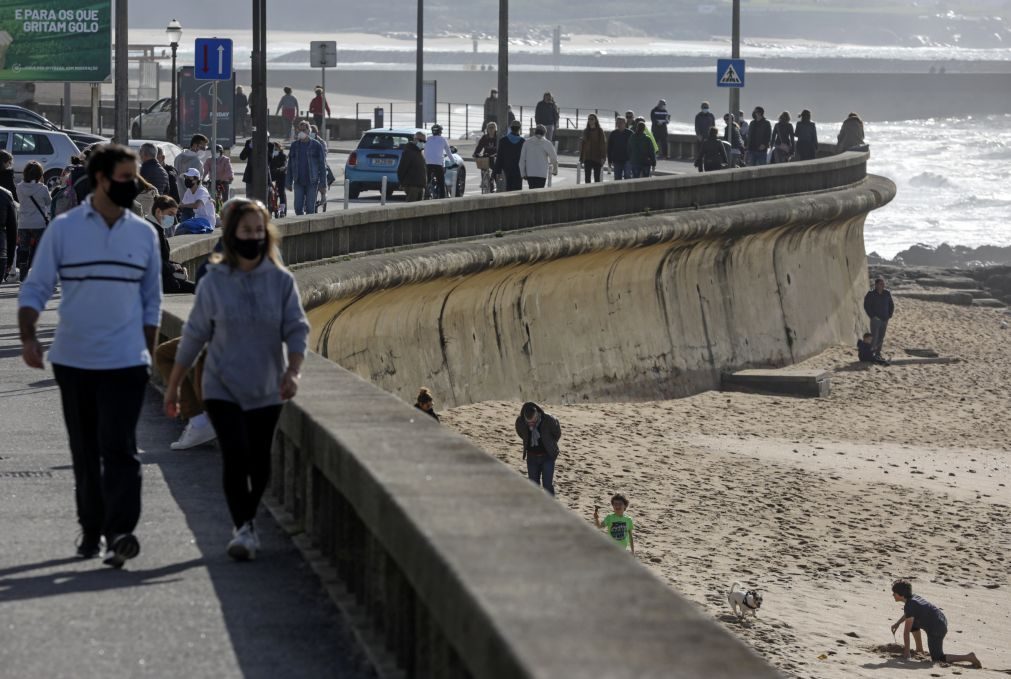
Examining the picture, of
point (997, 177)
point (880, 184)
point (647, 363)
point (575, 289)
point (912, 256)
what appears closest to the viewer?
point (575, 289)

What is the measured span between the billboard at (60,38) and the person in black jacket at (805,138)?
13418mm

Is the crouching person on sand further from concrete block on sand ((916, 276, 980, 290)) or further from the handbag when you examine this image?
concrete block on sand ((916, 276, 980, 290))

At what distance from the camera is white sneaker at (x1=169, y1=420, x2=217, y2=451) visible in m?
9.02

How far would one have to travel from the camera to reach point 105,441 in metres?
6.48

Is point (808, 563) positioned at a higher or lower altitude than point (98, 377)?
lower

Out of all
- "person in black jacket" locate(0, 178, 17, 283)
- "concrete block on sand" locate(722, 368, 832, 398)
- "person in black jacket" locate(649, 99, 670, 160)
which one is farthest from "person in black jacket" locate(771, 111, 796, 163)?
"person in black jacket" locate(0, 178, 17, 283)

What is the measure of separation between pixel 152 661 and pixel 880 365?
25388mm

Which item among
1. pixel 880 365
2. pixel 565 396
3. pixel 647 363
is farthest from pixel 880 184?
pixel 565 396

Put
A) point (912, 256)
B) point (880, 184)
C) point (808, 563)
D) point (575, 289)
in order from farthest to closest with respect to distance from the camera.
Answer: point (912, 256), point (880, 184), point (575, 289), point (808, 563)

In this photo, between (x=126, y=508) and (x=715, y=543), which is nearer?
(x=126, y=508)

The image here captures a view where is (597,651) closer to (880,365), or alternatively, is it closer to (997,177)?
(880,365)

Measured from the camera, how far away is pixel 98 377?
638cm

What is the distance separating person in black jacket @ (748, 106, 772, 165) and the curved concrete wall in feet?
12.3

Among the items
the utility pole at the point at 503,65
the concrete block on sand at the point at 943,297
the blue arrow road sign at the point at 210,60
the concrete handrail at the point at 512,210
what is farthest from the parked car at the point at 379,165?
the concrete block on sand at the point at 943,297
